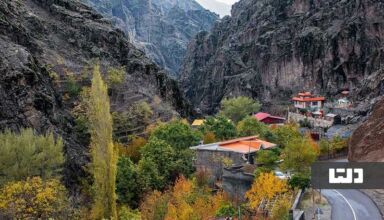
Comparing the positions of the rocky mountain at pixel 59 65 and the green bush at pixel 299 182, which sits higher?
the rocky mountain at pixel 59 65

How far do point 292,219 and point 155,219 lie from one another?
10425mm

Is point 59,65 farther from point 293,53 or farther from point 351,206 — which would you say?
point 293,53

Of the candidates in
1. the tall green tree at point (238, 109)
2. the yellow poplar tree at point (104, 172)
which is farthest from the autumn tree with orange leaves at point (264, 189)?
the tall green tree at point (238, 109)

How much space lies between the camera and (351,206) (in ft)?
109

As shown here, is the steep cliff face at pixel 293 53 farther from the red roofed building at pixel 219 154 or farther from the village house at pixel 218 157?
the village house at pixel 218 157

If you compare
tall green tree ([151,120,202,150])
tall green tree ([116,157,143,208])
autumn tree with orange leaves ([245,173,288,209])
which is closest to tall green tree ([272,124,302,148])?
tall green tree ([151,120,202,150])

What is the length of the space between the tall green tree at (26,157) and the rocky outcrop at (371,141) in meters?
20.4

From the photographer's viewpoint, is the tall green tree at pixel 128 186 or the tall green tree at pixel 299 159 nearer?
the tall green tree at pixel 299 159

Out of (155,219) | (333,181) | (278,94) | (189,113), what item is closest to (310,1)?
(278,94)

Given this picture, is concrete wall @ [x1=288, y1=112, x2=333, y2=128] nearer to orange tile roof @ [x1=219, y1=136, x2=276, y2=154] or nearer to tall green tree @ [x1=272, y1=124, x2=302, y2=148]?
tall green tree @ [x1=272, y1=124, x2=302, y2=148]

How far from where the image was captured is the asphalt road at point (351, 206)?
103 ft

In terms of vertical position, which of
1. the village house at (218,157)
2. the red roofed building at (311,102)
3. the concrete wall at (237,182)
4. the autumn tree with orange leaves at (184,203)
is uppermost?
the red roofed building at (311,102)

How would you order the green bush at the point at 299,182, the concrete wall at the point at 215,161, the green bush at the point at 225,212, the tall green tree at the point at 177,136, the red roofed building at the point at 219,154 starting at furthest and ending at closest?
the tall green tree at the point at 177,136 < the red roofed building at the point at 219,154 < the concrete wall at the point at 215,161 < the green bush at the point at 299,182 < the green bush at the point at 225,212

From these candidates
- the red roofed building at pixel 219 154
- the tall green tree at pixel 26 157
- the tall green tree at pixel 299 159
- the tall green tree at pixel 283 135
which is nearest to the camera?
the tall green tree at pixel 26 157
